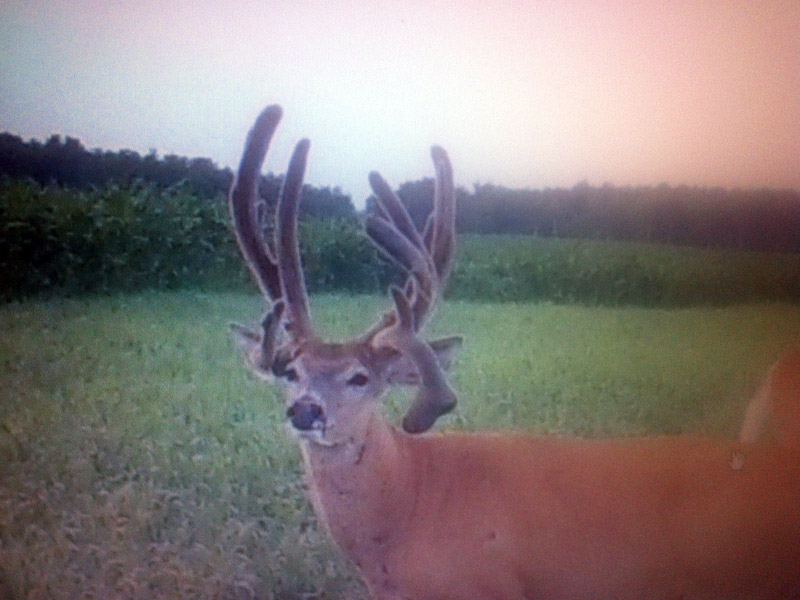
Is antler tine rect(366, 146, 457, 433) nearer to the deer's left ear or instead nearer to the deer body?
the deer's left ear

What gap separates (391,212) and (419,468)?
0.60 metres

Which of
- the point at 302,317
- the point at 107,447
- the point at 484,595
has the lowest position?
the point at 484,595

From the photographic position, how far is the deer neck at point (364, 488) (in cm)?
214

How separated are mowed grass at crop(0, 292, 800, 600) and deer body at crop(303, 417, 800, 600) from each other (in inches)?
3.8

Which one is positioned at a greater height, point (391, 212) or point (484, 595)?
point (391, 212)

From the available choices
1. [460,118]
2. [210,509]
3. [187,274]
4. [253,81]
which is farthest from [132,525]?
[460,118]

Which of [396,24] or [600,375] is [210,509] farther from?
[396,24]

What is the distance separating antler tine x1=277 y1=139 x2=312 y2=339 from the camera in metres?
2.18

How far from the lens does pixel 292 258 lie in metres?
2.19

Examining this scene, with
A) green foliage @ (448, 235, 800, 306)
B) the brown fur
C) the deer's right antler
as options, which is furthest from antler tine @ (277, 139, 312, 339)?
green foliage @ (448, 235, 800, 306)

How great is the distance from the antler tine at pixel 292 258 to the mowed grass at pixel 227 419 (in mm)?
168

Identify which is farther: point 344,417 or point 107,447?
point 107,447

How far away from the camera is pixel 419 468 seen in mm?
2242

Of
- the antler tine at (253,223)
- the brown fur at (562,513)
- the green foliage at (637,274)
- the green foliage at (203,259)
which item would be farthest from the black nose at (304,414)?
the green foliage at (637,274)
